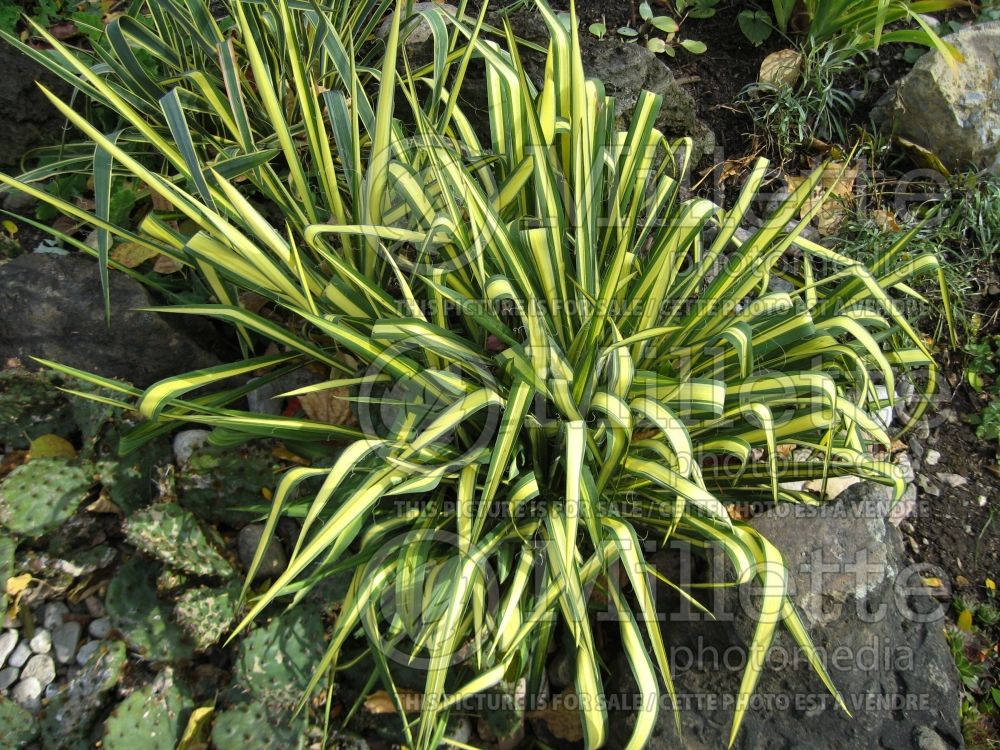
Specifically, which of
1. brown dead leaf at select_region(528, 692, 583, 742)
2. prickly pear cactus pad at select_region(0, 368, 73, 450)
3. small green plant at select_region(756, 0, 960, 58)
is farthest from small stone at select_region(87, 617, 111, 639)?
small green plant at select_region(756, 0, 960, 58)

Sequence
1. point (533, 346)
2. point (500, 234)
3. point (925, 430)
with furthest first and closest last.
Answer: point (925, 430), point (500, 234), point (533, 346)

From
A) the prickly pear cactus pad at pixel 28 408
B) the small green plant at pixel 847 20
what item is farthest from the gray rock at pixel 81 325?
the small green plant at pixel 847 20

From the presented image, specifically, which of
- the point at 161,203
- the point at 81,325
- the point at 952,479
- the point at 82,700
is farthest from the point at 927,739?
the point at 161,203

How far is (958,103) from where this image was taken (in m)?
2.37

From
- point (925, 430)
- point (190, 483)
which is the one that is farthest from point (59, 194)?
point (925, 430)

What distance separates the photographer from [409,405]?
5.19ft

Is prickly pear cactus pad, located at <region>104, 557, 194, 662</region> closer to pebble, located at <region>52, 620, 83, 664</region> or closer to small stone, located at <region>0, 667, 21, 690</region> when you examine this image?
pebble, located at <region>52, 620, 83, 664</region>

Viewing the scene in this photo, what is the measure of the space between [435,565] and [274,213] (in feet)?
3.75

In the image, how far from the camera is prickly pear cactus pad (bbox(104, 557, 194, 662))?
5.64ft

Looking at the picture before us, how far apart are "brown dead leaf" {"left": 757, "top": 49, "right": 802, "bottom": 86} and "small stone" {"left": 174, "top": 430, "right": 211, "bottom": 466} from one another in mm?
2025

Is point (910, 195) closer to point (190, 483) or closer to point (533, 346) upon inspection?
point (533, 346)

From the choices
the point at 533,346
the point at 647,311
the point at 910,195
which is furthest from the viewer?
the point at 910,195

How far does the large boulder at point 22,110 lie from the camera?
225 centimetres

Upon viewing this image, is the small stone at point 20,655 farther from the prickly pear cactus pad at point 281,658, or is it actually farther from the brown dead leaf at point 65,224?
the brown dead leaf at point 65,224
